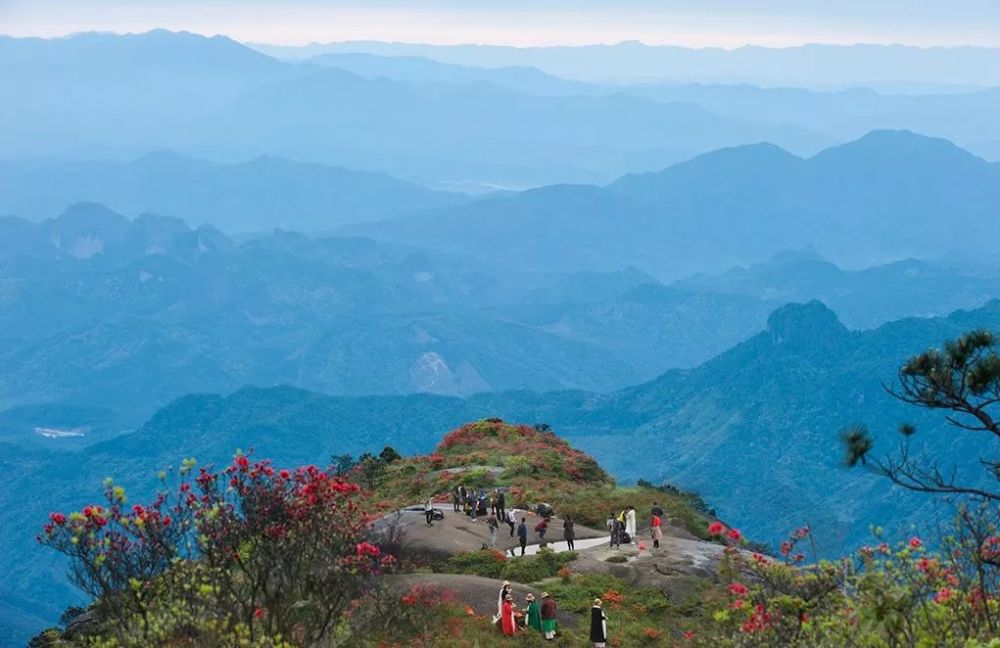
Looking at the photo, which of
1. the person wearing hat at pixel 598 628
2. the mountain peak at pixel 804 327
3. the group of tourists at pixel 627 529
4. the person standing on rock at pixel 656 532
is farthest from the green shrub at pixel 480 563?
the mountain peak at pixel 804 327

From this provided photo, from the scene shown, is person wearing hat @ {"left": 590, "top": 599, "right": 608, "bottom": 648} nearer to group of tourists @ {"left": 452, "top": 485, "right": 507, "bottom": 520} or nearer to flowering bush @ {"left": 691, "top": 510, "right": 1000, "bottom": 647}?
flowering bush @ {"left": 691, "top": 510, "right": 1000, "bottom": 647}

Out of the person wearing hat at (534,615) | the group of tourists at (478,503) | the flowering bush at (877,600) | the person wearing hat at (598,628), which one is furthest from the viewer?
the group of tourists at (478,503)

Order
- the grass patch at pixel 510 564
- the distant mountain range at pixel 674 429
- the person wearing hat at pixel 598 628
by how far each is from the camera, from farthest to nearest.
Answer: the distant mountain range at pixel 674 429, the grass patch at pixel 510 564, the person wearing hat at pixel 598 628

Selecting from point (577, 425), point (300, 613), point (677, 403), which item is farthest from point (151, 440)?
point (300, 613)

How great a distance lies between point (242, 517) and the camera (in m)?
22.1

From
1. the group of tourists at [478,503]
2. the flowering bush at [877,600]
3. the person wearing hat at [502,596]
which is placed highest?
the flowering bush at [877,600]

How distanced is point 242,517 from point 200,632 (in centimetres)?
204

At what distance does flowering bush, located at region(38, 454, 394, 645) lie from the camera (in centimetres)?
2133

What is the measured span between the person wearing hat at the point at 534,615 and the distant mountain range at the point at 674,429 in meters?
90.2

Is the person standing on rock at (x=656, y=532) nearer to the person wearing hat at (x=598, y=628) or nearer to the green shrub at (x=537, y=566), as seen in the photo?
the green shrub at (x=537, y=566)

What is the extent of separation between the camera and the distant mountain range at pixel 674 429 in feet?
427

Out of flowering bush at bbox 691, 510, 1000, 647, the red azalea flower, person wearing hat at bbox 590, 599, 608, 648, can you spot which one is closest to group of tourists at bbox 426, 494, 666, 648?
person wearing hat at bbox 590, 599, 608, 648

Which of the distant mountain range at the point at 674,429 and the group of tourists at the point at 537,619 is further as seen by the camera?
the distant mountain range at the point at 674,429

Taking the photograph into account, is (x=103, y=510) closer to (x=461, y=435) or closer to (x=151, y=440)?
(x=461, y=435)
